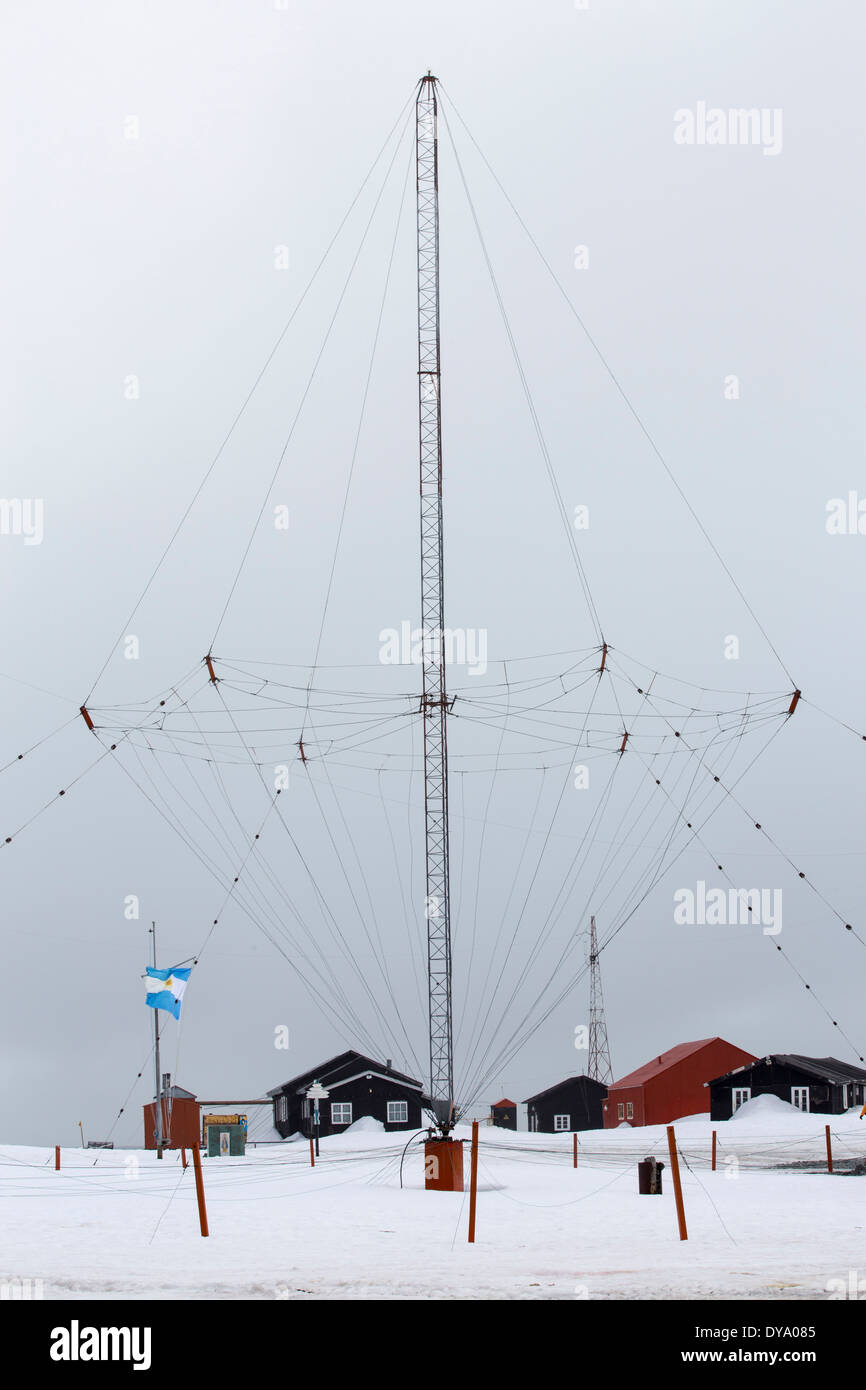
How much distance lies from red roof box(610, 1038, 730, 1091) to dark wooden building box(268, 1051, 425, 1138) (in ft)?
65.4

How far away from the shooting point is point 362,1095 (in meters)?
93.2

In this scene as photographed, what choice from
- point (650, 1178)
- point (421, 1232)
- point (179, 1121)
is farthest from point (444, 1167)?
point (179, 1121)

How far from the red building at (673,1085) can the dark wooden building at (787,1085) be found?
9.76 m

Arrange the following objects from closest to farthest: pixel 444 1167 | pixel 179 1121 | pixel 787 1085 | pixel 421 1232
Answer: pixel 421 1232 < pixel 444 1167 < pixel 787 1085 < pixel 179 1121

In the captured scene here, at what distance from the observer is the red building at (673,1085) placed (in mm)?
103438

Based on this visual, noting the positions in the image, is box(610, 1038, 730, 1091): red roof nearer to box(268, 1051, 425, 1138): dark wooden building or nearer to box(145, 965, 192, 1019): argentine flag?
box(268, 1051, 425, 1138): dark wooden building

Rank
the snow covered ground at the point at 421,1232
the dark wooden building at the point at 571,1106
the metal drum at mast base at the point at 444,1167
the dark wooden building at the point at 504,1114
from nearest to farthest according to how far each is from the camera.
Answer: the snow covered ground at the point at 421,1232 < the metal drum at mast base at the point at 444,1167 < the dark wooden building at the point at 571,1106 < the dark wooden building at the point at 504,1114

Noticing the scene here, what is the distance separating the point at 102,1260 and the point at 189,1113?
82985mm

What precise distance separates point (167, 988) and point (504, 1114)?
81463 mm

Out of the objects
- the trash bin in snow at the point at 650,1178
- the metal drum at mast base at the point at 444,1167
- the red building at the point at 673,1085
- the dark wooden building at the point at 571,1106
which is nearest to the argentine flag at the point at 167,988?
the metal drum at mast base at the point at 444,1167

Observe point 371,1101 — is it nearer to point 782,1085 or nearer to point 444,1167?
point 782,1085

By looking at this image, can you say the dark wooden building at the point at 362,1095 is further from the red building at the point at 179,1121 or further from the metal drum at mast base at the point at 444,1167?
the metal drum at mast base at the point at 444,1167
